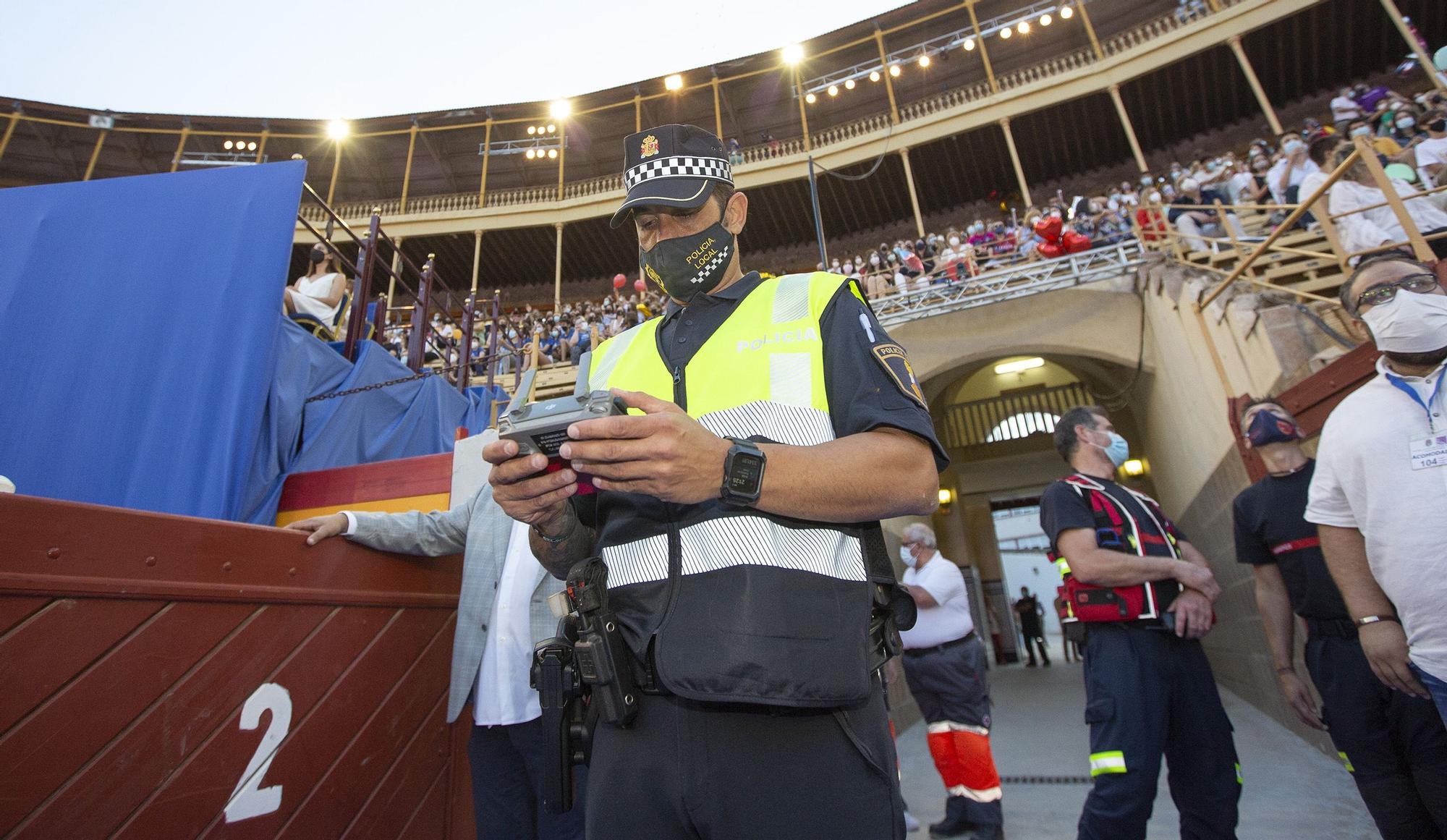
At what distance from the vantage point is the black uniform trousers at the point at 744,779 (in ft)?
2.89

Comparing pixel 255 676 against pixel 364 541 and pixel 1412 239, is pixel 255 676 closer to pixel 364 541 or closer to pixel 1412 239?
pixel 364 541

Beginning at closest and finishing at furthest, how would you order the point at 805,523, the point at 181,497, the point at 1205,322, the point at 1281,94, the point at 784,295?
the point at 805,523, the point at 784,295, the point at 181,497, the point at 1205,322, the point at 1281,94

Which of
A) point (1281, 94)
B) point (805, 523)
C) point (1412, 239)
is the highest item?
point (1281, 94)

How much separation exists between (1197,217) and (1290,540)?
8.61m

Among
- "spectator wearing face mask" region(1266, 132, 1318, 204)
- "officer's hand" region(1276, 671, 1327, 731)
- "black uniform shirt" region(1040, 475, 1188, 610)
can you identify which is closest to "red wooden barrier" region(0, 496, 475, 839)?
"black uniform shirt" region(1040, 475, 1188, 610)

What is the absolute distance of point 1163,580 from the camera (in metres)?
2.62

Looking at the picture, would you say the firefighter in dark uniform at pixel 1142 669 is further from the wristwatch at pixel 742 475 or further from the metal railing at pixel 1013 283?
the metal railing at pixel 1013 283

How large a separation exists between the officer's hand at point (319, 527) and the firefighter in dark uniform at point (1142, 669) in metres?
2.70

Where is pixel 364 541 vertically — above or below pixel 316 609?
above

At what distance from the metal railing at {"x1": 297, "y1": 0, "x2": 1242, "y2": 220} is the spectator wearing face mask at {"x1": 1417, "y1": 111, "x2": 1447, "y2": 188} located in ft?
36.2

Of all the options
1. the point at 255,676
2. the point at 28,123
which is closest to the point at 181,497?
the point at 255,676

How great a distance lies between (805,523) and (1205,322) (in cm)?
756

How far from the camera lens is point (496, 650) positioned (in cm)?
252

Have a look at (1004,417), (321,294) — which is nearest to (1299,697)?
(321,294)
